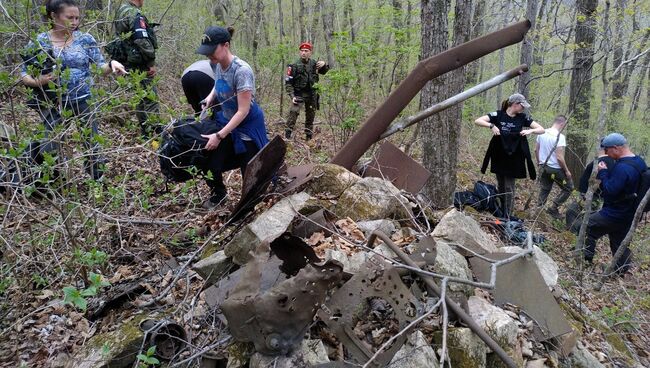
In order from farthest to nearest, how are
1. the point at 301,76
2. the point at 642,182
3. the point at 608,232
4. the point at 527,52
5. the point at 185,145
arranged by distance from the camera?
the point at 527,52 → the point at 301,76 → the point at 608,232 → the point at 642,182 → the point at 185,145

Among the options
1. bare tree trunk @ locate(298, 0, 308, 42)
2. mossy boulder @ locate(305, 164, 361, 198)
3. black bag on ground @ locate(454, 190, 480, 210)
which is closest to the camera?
mossy boulder @ locate(305, 164, 361, 198)

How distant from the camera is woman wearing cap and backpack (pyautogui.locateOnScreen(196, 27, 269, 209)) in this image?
362cm

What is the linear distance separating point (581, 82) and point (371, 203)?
7324 mm

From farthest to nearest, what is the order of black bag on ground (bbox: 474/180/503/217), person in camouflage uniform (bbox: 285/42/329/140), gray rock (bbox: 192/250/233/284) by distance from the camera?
1. person in camouflage uniform (bbox: 285/42/329/140)
2. black bag on ground (bbox: 474/180/503/217)
3. gray rock (bbox: 192/250/233/284)

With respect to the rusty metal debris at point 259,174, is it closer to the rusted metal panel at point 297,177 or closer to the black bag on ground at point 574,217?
the rusted metal panel at point 297,177

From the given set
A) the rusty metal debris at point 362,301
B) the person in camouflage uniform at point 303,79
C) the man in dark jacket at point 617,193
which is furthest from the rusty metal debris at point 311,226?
the person in camouflage uniform at point 303,79

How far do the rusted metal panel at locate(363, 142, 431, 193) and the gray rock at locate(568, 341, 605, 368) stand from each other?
1.96 m

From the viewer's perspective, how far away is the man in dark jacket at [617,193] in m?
5.64

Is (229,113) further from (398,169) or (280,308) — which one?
(280,308)

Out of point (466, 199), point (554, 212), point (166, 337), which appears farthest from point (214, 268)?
point (554, 212)

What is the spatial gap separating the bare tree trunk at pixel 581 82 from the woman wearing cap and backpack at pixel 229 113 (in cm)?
717

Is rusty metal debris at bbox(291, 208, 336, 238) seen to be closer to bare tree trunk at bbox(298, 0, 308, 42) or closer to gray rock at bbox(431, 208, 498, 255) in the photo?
gray rock at bbox(431, 208, 498, 255)

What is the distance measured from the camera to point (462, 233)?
327cm

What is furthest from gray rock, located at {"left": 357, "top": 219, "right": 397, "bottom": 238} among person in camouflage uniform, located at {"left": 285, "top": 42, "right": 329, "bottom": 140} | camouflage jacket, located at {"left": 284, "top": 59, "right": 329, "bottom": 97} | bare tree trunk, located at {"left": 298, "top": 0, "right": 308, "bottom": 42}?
bare tree trunk, located at {"left": 298, "top": 0, "right": 308, "bottom": 42}
